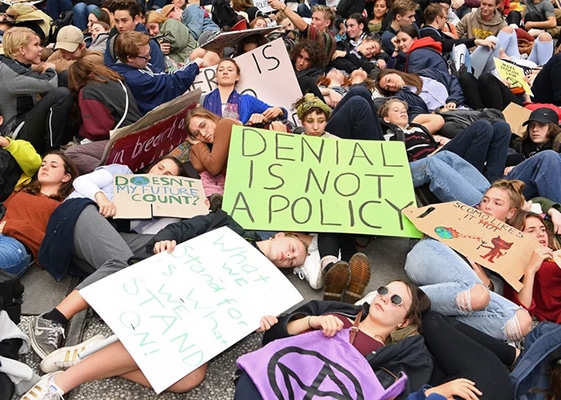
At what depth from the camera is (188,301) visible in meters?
2.96

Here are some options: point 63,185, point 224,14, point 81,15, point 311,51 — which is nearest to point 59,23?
point 81,15

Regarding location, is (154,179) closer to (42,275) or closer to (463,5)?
(42,275)

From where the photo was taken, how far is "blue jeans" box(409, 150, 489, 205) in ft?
13.8

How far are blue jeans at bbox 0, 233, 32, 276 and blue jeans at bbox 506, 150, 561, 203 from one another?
3.48m

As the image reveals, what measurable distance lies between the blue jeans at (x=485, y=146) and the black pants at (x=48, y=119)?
9.54 ft

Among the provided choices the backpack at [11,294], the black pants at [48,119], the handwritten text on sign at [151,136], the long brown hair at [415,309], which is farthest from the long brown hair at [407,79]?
the backpack at [11,294]

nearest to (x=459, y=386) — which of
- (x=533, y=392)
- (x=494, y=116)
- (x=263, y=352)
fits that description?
(x=533, y=392)

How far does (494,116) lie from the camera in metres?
5.56

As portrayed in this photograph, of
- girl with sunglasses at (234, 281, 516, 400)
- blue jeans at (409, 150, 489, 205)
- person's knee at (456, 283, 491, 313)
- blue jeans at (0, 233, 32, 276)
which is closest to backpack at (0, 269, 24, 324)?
blue jeans at (0, 233, 32, 276)

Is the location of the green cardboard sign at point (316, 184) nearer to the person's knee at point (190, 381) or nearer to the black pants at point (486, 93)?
the person's knee at point (190, 381)

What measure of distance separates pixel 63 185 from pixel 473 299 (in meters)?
2.60

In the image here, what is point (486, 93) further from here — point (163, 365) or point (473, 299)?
point (163, 365)

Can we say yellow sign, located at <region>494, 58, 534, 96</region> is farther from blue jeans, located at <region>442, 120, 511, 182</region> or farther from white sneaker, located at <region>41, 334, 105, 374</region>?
white sneaker, located at <region>41, 334, 105, 374</region>

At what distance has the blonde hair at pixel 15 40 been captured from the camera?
465 centimetres
